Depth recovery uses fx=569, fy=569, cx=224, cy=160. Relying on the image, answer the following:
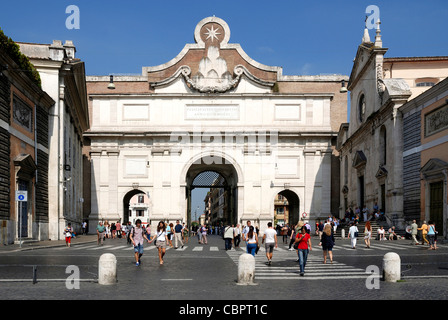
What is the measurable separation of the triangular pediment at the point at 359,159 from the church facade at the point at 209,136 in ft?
19.9

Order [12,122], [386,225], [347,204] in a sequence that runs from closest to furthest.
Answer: [12,122] → [386,225] → [347,204]

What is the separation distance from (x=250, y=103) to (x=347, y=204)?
39.2 feet

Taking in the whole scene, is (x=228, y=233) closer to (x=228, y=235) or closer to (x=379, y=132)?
(x=228, y=235)

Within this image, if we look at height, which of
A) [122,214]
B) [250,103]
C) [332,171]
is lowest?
[122,214]

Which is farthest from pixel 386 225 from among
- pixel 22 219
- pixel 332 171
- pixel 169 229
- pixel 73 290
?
pixel 73 290

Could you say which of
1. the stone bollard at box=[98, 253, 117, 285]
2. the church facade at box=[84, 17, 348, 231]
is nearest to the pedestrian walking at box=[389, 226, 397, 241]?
the church facade at box=[84, 17, 348, 231]

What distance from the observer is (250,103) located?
49250 mm

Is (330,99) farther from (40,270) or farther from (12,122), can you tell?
(40,270)

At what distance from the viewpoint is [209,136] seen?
162ft

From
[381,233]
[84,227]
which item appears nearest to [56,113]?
[84,227]

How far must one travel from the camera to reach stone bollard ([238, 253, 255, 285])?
11.8 m

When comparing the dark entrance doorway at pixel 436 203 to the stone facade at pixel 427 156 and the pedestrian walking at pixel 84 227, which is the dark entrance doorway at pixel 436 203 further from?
the pedestrian walking at pixel 84 227

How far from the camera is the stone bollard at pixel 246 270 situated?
11.8 metres

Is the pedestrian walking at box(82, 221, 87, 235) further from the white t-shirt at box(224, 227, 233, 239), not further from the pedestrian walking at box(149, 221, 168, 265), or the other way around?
the pedestrian walking at box(149, 221, 168, 265)
